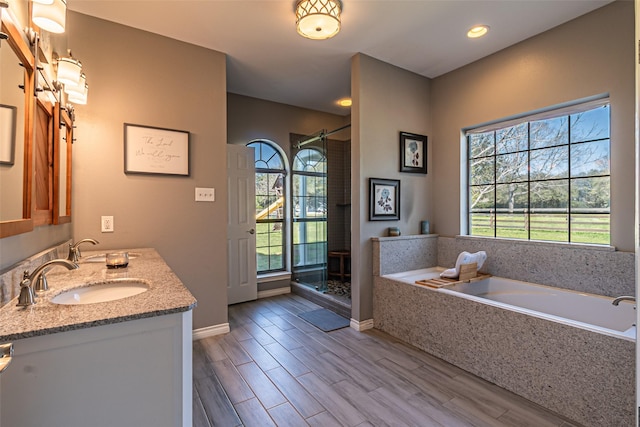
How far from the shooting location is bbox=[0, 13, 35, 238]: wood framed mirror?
A: 1.04 m

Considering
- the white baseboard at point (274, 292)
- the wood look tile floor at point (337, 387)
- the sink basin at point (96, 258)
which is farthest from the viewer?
the white baseboard at point (274, 292)

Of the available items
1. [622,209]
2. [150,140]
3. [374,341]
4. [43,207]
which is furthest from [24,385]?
[622,209]

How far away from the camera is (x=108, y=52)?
7.79 ft

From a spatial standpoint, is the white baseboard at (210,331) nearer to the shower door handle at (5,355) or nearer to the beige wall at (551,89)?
the shower door handle at (5,355)

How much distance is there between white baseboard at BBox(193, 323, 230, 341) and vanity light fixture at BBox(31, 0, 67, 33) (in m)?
2.35

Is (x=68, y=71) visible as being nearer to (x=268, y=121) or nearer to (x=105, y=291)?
(x=105, y=291)

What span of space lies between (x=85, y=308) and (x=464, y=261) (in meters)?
2.75

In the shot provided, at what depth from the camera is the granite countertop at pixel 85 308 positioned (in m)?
0.83

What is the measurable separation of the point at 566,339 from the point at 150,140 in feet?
10.5

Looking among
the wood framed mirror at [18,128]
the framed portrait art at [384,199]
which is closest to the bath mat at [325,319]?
the framed portrait art at [384,199]

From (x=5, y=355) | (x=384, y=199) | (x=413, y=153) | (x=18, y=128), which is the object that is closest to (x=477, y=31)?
(x=413, y=153)

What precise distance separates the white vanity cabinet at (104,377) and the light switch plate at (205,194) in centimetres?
189

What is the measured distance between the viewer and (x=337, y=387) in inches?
77.9

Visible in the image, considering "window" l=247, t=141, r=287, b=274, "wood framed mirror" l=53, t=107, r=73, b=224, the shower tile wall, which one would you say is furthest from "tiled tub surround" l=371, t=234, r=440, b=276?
"wood framed mirror" l=53, t=107, r=73, b=224
